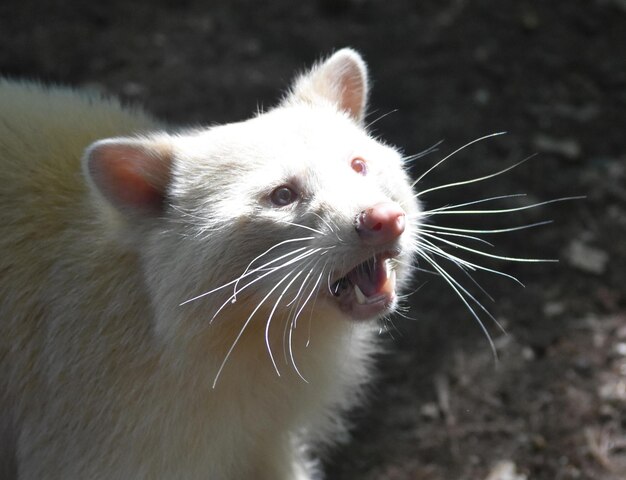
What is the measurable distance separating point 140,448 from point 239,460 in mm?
429

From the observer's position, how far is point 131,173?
10.4 ft

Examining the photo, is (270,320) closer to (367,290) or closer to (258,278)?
(258,278)

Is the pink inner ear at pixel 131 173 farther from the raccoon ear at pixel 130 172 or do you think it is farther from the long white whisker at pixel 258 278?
the long white whisker at pixel 258 278

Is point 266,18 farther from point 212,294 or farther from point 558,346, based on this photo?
point 212,294

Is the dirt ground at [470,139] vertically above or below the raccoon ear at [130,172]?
below

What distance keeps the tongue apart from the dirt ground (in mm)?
1578

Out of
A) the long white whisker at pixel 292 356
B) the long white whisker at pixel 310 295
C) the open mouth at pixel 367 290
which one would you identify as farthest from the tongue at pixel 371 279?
the long white whisker at pixel 292 356

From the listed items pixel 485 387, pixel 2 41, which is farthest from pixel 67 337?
pixel 2 41

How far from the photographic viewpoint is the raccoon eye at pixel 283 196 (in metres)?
2.97

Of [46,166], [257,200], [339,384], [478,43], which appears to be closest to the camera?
[257,200]

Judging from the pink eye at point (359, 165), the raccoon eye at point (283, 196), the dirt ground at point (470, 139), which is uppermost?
the raccoon eye at point (283, 196)

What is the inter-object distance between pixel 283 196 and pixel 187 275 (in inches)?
16.5

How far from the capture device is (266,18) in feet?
22.4

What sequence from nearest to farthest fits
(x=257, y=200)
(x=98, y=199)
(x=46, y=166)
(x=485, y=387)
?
(x=257, y=200) < (x=98, y=199) < (x=46, y=166) < (x=485, y=387)
